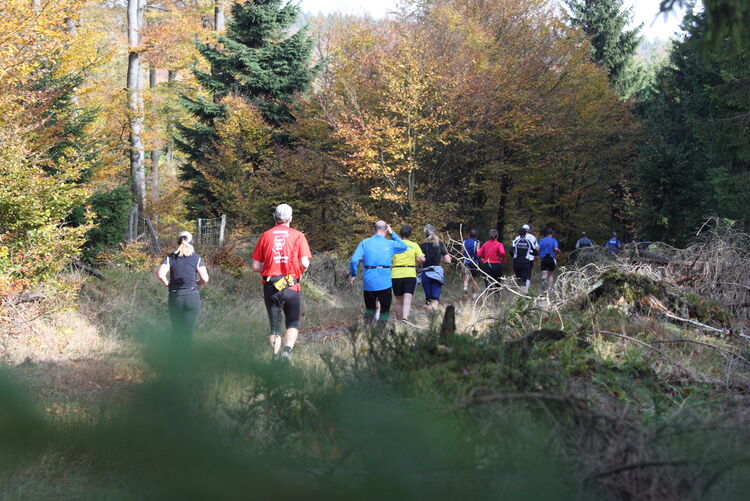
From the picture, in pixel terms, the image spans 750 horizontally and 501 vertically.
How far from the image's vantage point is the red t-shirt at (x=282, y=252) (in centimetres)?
682

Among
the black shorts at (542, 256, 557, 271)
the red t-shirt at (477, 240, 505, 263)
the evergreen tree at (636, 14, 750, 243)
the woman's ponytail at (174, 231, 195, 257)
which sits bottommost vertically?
the black shorts at (542, 256, 557, 271)

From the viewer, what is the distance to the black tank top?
748 centimetres

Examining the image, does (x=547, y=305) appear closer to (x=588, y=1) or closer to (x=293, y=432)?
(x=293, y=432)

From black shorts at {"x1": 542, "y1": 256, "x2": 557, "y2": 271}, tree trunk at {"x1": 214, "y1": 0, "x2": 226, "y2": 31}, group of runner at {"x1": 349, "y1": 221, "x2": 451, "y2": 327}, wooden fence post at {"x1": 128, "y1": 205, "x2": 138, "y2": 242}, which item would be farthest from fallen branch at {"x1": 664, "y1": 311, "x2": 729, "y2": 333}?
tree trunk at {"x1": 214, "y1": 0, "x2": 226, "y2": 31}

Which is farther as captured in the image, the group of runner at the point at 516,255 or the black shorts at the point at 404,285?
the group of runner at the point at 516,255

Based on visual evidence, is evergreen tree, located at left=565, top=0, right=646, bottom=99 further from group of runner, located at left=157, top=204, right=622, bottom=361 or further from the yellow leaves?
group of runner, located at left=157, top=204, right=622, bottom=361

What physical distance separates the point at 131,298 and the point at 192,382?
9.06m

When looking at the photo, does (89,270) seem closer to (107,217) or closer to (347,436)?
(107,217)

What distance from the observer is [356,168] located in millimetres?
21938

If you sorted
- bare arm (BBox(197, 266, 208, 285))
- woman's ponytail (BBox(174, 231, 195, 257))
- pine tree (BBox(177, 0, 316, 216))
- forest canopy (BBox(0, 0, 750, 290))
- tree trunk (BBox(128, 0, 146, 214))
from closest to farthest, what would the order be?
1. woman's ponytail (BBox(174, 231, 195, 257))
2. bare arm (BBox(197, 266, 208, 285))
3. forest canopy (BBox(0, 0, 750, 290))
4. tree trunk (BBox(128, 0, 146, 214))
5. pine tree (BBox(177, 0, 316, 216))

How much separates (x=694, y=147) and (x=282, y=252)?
73.8 feet

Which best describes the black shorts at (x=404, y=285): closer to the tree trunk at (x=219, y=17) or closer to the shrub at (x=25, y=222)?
the shrub at (x=25, y=222)

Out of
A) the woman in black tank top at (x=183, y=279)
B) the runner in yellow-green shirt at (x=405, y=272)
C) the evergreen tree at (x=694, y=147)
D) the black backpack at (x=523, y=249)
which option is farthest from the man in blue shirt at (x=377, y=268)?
the evergreen tree at (x=694, y=147)

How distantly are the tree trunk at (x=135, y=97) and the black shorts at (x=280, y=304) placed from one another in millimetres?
17472
